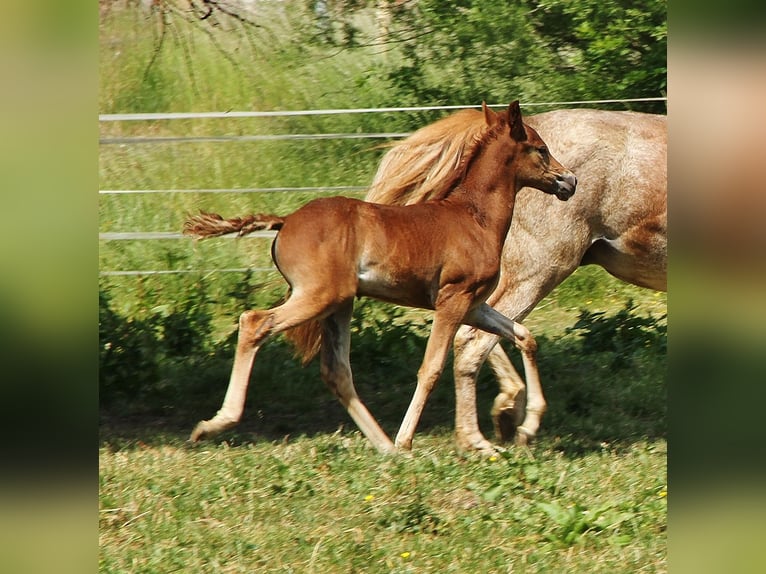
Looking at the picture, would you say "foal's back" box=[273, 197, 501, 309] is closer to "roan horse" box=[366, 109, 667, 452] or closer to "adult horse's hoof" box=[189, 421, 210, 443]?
"roan horse" box=[366, 109, 667, 452]

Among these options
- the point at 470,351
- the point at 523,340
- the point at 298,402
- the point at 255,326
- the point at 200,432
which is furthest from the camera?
the point at 298,402

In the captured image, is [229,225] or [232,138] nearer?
[229,225]

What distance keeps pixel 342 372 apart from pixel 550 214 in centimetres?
132

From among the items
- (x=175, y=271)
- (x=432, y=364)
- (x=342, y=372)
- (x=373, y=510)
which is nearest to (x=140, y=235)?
(x=175, y=271)

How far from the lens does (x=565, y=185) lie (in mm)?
4922

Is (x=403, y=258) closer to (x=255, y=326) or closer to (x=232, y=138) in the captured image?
(x=255, y=326)

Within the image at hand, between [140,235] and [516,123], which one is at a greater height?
[516,123]

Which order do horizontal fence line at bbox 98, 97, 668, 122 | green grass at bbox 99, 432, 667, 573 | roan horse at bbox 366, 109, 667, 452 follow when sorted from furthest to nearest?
horizontal fence line at bbox 98, 97, 668, 122 < roan horse at bbox 366, 109, 667, 452 < green grass at bbox 99, 432, 667, 573

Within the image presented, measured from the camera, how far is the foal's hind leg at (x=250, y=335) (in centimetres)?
462

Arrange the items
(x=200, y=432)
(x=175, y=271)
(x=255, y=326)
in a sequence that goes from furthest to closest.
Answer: (x=175, y=271) → (x=200, y=432) → (x=255, y=326)

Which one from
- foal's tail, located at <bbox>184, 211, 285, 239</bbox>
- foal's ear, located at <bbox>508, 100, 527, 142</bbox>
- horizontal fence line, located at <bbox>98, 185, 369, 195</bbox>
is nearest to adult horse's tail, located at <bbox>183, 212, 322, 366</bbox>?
foal's tail, located at <bbox>184, 211, 285, 239</bbox>

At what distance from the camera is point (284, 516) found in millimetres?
4566

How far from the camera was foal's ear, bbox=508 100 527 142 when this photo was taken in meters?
4.81
